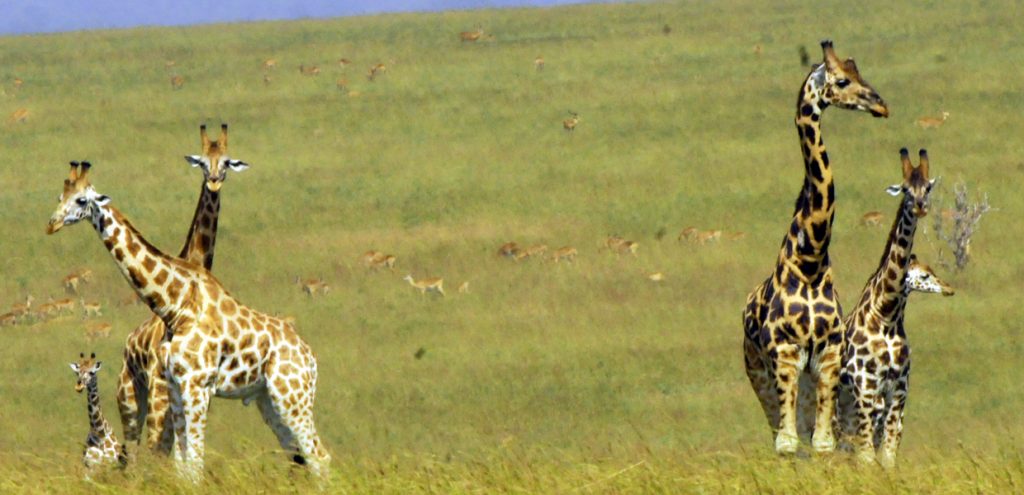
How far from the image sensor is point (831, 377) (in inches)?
428

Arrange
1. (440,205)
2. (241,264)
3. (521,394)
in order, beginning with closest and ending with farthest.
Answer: (521,394)
(241,264)
(440,205)

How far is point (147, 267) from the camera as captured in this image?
11.6 meters

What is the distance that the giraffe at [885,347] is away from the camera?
38.8 ft

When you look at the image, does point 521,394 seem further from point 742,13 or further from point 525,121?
point 742,13

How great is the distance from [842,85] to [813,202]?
2.46 feet

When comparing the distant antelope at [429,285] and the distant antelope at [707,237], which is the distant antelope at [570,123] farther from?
the distant antelope at [429,285]

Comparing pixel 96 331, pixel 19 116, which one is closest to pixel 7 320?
pixel 96 331

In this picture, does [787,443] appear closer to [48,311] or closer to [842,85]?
[842,85]

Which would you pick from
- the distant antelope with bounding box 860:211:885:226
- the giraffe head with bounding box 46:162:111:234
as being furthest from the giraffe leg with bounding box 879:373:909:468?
the distant antelope with bounding box 860:211:885:226

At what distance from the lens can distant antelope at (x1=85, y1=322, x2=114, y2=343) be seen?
31.0 meters

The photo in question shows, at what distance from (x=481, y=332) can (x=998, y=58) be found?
3038 centimetres

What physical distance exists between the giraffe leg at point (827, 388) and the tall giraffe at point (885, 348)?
0.47m

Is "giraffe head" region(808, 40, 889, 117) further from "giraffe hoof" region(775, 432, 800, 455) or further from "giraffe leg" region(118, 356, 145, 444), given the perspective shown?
"giraffe leg" region(118, 356, 145, 444)

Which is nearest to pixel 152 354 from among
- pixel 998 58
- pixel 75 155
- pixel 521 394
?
pixel 521 394
